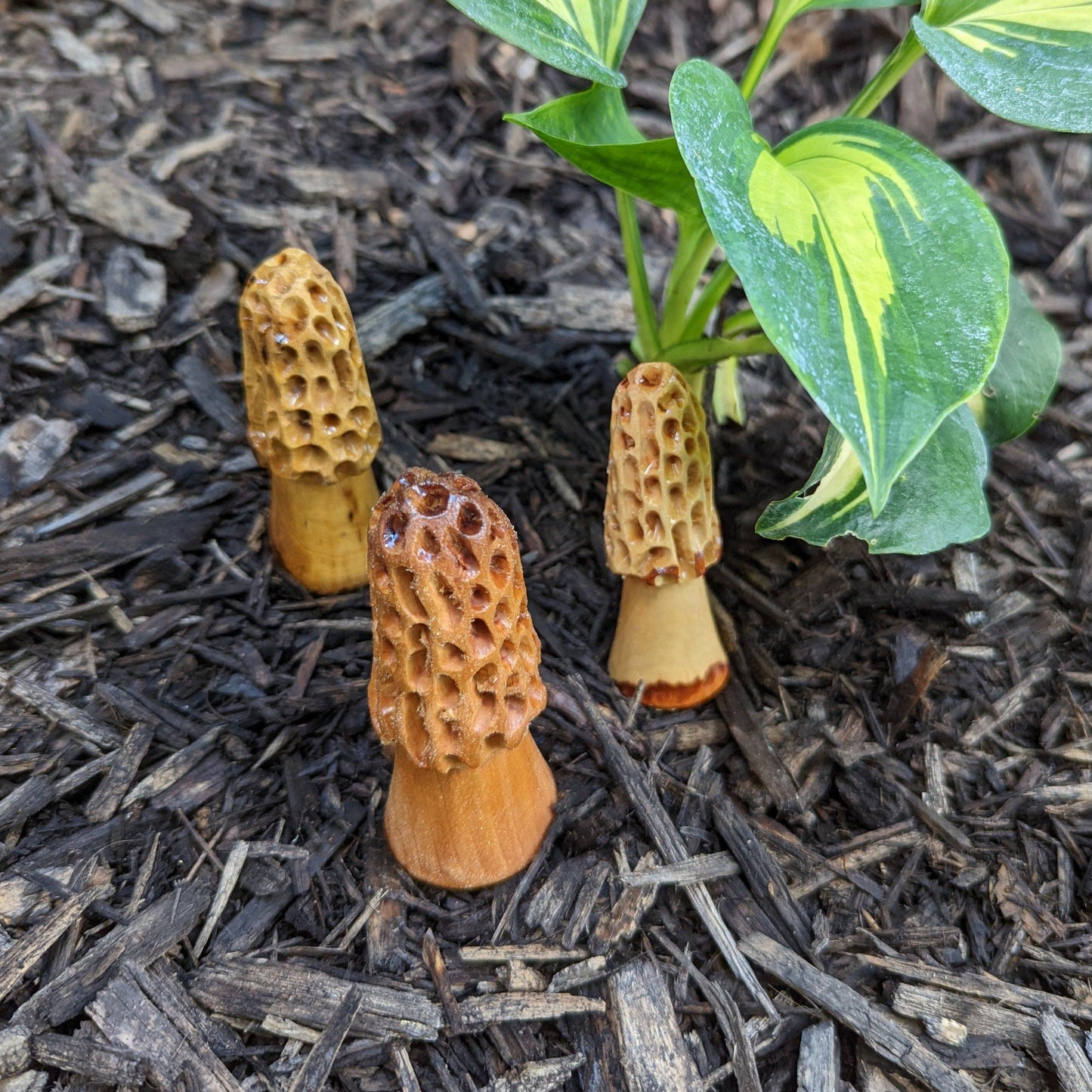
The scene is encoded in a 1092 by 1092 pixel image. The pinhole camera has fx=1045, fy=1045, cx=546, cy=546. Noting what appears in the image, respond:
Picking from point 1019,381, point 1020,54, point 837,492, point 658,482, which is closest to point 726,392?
point 1019,381

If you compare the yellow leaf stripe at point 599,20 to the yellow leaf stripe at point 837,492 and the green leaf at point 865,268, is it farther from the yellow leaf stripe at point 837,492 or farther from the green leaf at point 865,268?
the yellow leaf stripe at point 837,492

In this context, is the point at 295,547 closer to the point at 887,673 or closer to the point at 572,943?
the point at 572,943

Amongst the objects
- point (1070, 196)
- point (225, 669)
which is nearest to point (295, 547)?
point (225, 669)

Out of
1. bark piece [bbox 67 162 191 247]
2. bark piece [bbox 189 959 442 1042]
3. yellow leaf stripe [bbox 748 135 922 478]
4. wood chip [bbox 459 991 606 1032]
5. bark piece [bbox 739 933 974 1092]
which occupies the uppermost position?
yellow leaf stripe [bbox 748 135 922 478]

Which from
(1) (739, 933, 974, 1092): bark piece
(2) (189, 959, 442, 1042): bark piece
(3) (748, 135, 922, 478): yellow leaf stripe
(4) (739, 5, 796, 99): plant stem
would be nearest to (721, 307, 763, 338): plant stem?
(4) (739, 5, 796, 99): plant stem

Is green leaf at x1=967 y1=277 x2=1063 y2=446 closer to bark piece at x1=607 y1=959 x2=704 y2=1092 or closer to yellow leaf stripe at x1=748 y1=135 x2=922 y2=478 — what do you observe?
yellow leaf stripe at x1=748 y1=135 x2=922 y2=478
